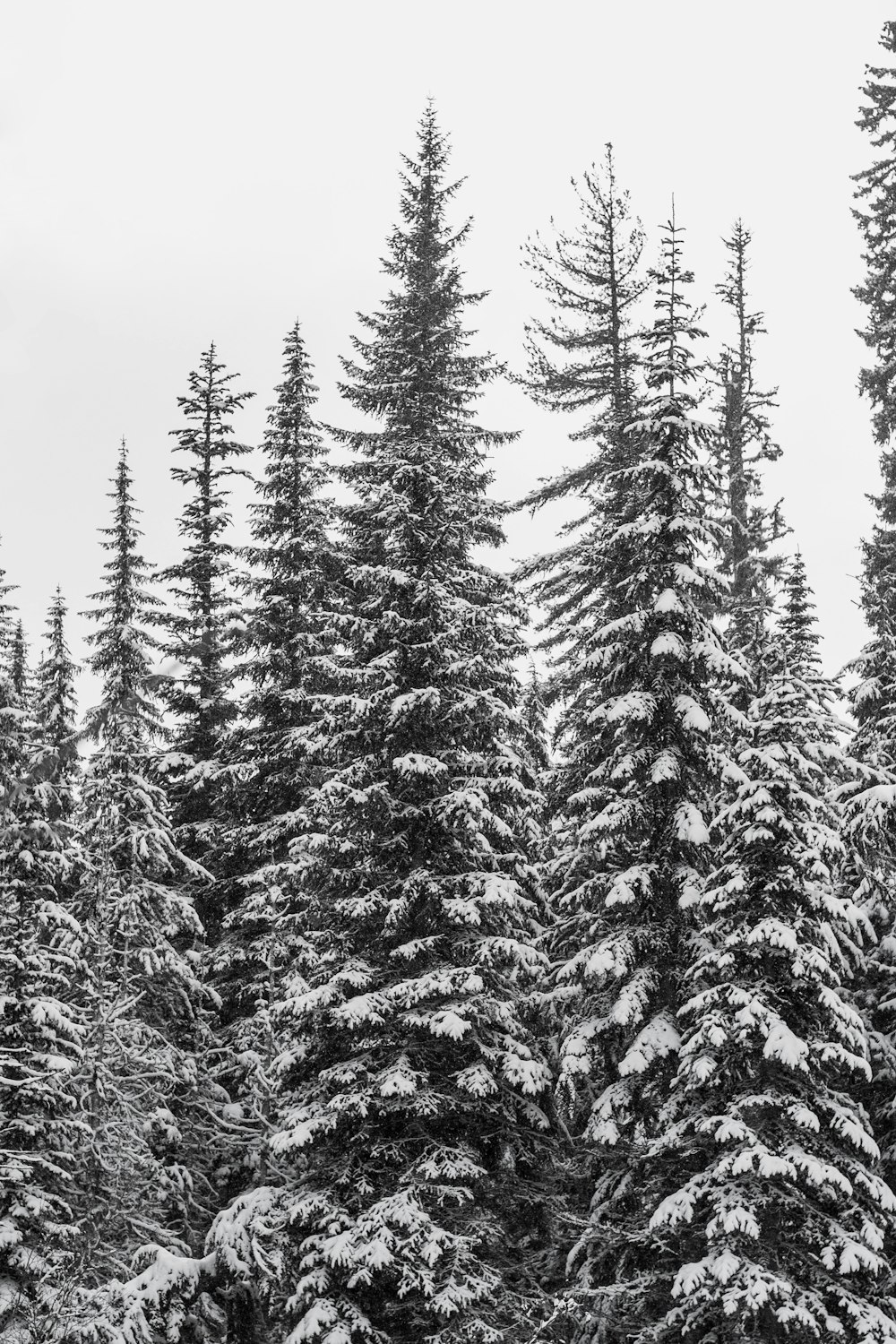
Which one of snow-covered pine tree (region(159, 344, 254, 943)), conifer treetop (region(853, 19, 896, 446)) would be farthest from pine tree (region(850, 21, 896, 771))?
snow-covered pine tree (region(159, 344, 254, 943))

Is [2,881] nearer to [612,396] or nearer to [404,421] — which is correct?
[404,421]

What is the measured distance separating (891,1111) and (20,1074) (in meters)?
12.6

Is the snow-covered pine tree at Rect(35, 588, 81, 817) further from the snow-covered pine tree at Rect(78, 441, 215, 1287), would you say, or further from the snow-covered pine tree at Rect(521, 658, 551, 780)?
the snow-covered pine tree at Rect(521, 658, 551, 780)

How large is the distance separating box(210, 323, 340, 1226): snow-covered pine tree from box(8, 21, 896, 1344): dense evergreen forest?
0.39 feet

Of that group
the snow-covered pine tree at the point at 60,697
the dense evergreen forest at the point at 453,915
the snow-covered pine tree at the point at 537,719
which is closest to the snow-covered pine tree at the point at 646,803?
the dense evergreen forest at the point at 453,915

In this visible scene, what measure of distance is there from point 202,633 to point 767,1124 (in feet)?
56.0

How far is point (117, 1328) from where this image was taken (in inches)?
565

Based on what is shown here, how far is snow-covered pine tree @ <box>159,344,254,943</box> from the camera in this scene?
79.7 ft

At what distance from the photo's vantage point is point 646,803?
1481 centimetres

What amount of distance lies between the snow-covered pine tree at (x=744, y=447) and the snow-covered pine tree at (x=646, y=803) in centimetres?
1062

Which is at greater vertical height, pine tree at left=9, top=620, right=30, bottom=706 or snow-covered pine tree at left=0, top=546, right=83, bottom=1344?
pine tree at left=9, top=620, right=30, bottom=706

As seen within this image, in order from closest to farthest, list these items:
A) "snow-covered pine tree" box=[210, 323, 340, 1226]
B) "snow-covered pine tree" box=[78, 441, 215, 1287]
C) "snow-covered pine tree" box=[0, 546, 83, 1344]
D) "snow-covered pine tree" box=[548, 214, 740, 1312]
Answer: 1. "snow-covered pine tree" box=[548, 214, 740, 1312]
2. "snow-covered pine tree" box=[0, 546, 83, 1344]
3. "snow-covered pine tree" box=[78, 441, 215, 1287]
4. "snow-covered pine tree" box=[210, 323, 340, 1226]

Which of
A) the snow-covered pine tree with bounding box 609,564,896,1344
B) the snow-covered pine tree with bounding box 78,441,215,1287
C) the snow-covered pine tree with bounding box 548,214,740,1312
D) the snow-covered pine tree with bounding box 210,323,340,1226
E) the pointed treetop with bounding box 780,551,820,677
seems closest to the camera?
the snow-covered pine tree with bounding box 609,564,896,1344

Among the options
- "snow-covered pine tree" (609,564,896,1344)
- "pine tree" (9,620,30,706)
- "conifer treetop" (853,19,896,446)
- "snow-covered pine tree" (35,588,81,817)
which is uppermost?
"conifer treetop" (853,19,896,446)
